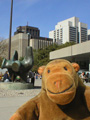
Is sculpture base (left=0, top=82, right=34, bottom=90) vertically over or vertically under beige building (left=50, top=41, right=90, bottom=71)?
under

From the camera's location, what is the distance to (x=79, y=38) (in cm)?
13625

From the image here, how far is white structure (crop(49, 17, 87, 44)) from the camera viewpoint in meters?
128

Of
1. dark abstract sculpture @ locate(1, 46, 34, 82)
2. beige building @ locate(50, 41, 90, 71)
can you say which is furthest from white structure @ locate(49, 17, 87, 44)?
dark abstract sculpture @ locate(1, 46, 34, 82)

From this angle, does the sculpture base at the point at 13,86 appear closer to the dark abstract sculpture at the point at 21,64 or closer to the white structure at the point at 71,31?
the dark abstract sculpture at the point at 21,64


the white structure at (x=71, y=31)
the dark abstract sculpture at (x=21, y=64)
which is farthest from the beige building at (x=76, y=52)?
the white structure at (x=71, y=31)

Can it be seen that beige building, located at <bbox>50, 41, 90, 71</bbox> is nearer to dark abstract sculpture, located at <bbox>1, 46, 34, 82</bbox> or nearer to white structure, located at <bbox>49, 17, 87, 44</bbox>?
dark abstract sculpture, located at <bbox>1, 46, 34, 82</bbox>

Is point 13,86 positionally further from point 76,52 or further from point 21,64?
point 76,52

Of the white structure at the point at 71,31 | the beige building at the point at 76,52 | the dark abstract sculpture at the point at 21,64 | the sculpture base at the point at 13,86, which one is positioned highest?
the white structure at the point at 71,31

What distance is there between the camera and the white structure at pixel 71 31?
128 metres

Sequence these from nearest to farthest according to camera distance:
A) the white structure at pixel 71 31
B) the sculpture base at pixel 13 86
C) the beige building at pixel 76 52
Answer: the sculpture base at pixel 13 86 → the beige building at pixel 76 52 → the white structure at pixel 71 31

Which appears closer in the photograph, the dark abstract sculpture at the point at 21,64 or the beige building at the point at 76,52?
the dark abstract sculpture at the point at 21,64

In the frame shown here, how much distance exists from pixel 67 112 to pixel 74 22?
136300mm

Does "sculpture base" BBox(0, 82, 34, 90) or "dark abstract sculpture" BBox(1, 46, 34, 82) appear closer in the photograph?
"dark abstract sculpture" BBox(1, 46, 34, 82)

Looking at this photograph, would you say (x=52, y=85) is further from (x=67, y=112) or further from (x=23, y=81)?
(x=23, y=81)
